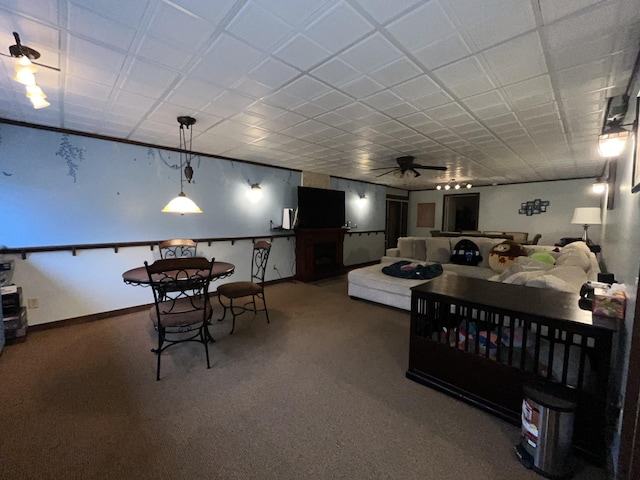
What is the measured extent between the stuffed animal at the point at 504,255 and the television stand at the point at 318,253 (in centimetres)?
309

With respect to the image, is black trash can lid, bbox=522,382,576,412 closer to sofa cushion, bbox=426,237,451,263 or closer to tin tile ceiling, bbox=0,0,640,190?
tin tile ceiling, bbox=0,0,640,190

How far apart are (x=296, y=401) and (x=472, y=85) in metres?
2.85

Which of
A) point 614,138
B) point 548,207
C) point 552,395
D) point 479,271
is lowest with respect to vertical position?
point 552,395

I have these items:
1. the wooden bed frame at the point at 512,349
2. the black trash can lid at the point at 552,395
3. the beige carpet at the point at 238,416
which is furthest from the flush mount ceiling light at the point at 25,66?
the black trash can lid at the point at 552,395

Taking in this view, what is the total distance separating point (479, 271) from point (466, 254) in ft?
1.85

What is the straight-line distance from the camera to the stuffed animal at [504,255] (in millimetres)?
4441

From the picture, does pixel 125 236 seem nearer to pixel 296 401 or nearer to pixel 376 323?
pixel 296 401

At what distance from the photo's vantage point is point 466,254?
5.11 metres

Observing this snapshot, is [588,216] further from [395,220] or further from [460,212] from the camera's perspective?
[395,220]

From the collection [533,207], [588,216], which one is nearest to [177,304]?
[588,216]

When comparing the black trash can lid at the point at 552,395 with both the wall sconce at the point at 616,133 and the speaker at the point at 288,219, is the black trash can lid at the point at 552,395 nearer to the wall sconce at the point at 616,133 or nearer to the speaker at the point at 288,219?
the wall sconce at the point at 616,133

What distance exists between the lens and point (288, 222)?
17.9 ft

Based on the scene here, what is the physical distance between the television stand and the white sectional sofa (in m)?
1.24

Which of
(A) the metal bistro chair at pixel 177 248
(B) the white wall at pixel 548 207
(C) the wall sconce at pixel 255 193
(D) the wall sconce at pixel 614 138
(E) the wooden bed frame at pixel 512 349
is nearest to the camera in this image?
(E) the wooden bed frame at pixel 512 349
